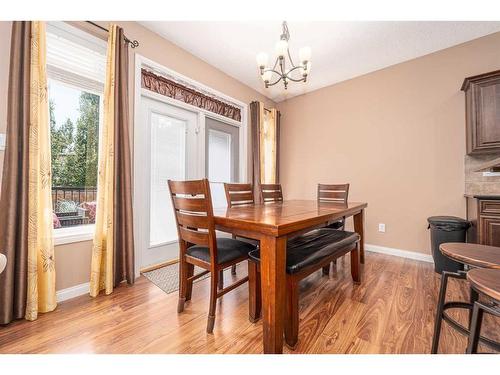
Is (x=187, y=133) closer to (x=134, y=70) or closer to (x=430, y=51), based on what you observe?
(x=134, y=70)

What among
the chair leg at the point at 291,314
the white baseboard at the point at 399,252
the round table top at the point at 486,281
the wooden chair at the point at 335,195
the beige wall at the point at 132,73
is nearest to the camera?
the round table top at the point at 486,281

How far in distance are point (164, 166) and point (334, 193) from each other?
207cm

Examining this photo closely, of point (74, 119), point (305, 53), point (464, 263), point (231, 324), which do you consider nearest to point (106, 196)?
point (74, 119)

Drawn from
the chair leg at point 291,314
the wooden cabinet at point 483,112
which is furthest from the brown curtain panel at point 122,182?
the wooden cabinet at point 483,112

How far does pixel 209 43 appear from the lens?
262 cm

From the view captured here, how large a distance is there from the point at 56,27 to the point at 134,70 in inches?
24.1

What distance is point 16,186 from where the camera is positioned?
4.86 ft

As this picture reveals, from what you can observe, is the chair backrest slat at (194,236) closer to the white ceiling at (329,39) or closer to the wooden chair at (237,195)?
the wooden chair at (237,195)

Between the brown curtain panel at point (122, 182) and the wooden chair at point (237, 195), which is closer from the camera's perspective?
the brown curtain panel at point (122, 182)

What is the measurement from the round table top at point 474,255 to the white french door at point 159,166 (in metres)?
2.54

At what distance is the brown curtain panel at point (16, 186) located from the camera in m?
1.44

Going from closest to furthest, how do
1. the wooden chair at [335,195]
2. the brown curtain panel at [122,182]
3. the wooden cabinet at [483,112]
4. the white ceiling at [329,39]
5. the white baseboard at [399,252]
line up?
the brown curtain panel at [122,182] → the wooden cabinet at [483,112] → the white ceiling at [329,39] → the wooden chair at [335,195] → the white baseboard at [399,252]

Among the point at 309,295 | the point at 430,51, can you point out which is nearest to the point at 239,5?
the point at 309,295

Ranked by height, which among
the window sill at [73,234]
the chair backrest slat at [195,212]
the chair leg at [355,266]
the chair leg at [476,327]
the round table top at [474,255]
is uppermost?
the chair backrest slat at [195,212]
